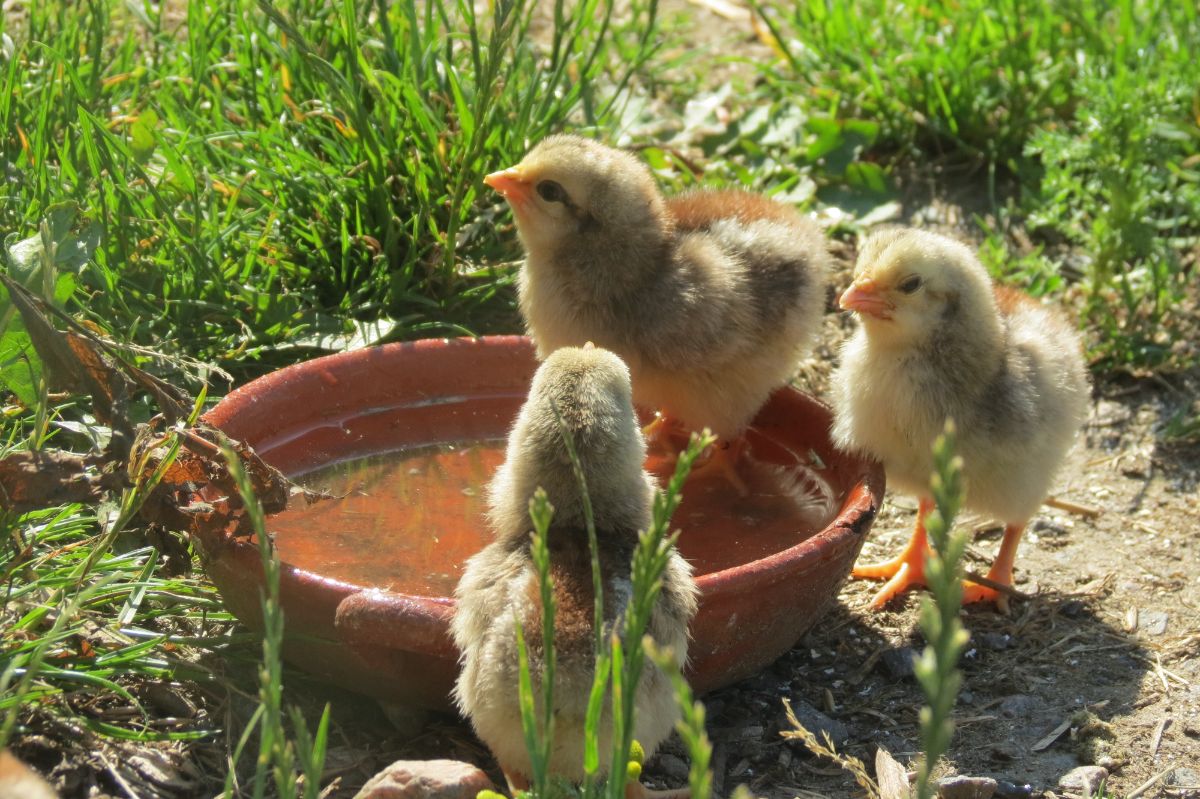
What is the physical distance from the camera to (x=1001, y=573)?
478 cm

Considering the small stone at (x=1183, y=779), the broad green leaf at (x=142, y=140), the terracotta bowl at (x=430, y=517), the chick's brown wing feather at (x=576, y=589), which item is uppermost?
the broad green leaf at (x=142, y=140)

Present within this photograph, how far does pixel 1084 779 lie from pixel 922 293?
4.96 feet

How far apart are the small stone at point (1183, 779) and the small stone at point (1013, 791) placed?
0.40m

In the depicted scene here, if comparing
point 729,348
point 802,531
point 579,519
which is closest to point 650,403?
Result: point 729,348

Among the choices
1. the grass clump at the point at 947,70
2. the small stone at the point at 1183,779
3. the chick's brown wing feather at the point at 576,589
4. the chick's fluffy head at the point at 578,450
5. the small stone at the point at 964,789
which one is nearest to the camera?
the chick's brown wing feather at the point at 576,589

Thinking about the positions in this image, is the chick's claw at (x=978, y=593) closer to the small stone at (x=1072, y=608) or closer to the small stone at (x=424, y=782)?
the small stone at (x=1072, y=608)

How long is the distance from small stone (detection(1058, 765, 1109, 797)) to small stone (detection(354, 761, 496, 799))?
1.59 metres

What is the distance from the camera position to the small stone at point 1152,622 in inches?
181

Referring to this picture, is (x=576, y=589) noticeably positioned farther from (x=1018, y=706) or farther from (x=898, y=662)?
(x=1018, y=706)

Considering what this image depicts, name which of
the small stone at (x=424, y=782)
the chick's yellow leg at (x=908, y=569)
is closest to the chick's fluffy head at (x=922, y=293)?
the chick's yellow leg at (x=908, y=569)

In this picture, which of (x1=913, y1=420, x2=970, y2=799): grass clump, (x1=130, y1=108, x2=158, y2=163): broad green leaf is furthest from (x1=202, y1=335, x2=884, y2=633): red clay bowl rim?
(x1=913, y1=420, x2=970, y2=799): grass clump

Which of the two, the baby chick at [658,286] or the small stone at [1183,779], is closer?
the small stone at [1183,779]

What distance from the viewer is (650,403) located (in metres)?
4.93

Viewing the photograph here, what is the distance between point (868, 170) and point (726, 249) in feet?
6.90
